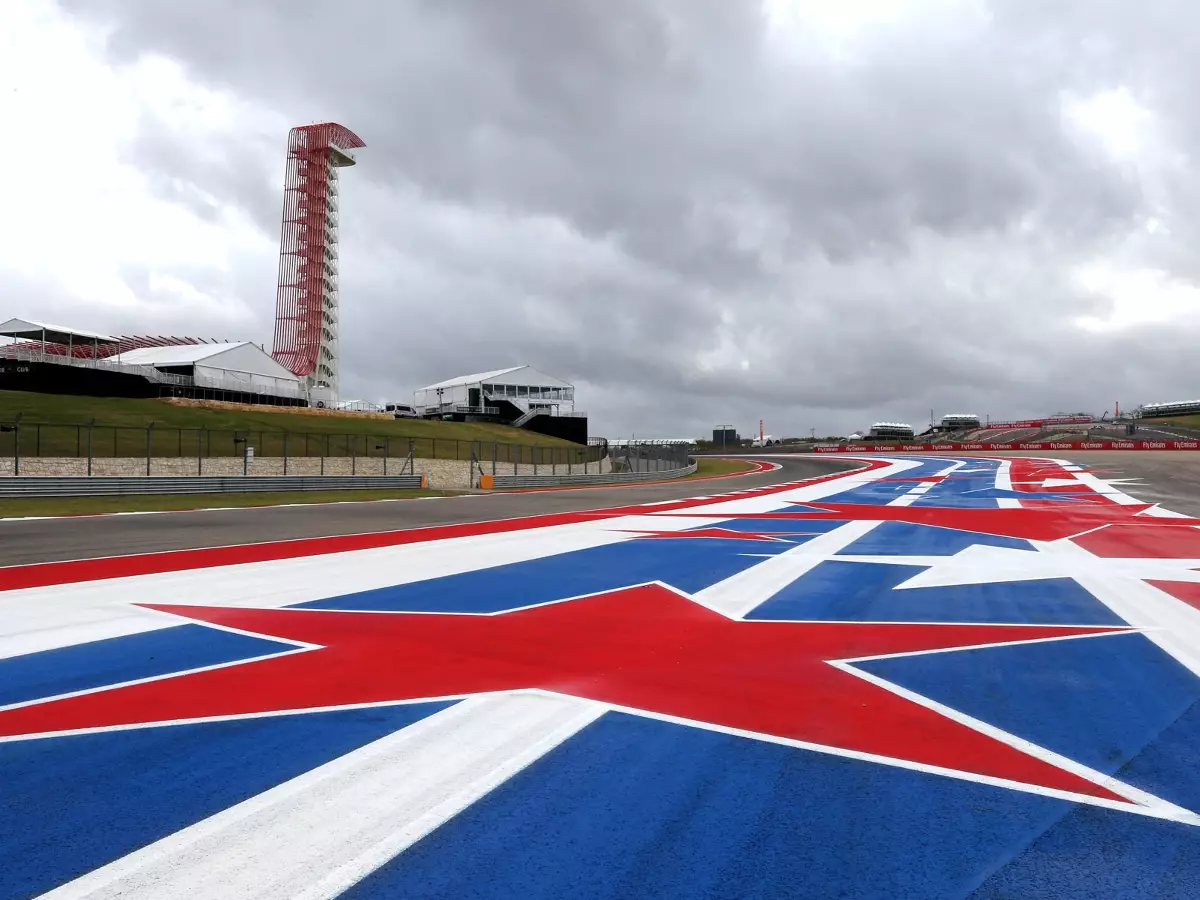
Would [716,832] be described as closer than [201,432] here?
Yes

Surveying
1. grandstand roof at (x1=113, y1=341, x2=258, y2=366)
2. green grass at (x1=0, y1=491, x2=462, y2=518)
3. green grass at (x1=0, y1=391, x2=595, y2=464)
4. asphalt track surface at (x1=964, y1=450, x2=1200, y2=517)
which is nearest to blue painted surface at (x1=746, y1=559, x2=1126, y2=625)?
asphalt track surface at (x1=964, y1=450, x2=1200, y2=517)

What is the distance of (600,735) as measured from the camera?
145 inches

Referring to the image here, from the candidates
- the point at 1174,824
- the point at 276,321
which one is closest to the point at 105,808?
the point at 1174,824

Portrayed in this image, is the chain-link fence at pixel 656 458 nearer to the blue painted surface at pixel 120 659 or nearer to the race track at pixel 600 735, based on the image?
the race track at pixel 600 735

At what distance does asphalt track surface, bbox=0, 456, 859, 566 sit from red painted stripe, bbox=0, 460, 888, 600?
1.98ft

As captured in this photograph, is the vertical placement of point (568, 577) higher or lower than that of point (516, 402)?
lower

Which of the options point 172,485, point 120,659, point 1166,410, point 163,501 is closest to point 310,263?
point 172,485

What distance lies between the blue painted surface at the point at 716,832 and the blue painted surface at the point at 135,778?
3.17 feet

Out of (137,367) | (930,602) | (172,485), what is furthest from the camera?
(137,367)

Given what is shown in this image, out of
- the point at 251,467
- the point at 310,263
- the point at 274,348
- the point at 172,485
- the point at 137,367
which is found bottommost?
the point at 172,485

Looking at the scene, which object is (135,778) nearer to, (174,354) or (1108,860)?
(1108,860)

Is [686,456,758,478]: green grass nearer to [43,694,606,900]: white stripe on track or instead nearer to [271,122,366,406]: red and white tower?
[43,694,606,900]: white stripe on track

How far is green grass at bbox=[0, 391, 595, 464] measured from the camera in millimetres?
32906

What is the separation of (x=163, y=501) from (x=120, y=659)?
19.7 metres
